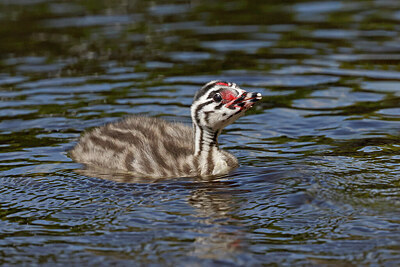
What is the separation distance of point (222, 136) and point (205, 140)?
1.83 m

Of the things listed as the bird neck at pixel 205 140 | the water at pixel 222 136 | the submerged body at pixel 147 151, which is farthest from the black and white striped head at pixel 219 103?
the water at pixel 222 136

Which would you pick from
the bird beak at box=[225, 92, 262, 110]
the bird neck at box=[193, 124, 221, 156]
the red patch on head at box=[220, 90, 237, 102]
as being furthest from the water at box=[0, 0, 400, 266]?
the red patch on head at box=[220, 90, 237, 102]

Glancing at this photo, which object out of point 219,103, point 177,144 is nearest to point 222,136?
point 177,144

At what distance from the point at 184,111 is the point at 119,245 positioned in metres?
5.60

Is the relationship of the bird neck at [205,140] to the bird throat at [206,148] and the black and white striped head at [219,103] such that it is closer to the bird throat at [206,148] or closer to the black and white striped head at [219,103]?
the bird throat at [206,148]

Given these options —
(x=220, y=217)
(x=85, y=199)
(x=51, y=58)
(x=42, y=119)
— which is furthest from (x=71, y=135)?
(x=51, y=58)

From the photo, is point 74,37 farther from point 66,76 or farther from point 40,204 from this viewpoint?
point 40,204

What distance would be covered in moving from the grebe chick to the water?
1.05 ft

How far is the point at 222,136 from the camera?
11.6 m

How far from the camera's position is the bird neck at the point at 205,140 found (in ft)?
32.2

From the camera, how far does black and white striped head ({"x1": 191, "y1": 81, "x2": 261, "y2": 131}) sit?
31.2 ft

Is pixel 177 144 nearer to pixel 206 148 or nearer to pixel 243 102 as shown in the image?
pixel 206 148

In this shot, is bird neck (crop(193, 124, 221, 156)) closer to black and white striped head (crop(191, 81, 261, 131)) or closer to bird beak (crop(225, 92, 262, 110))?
black and white striped head (crop(191, 81, 261, 131))

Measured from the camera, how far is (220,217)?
26.4 feet
